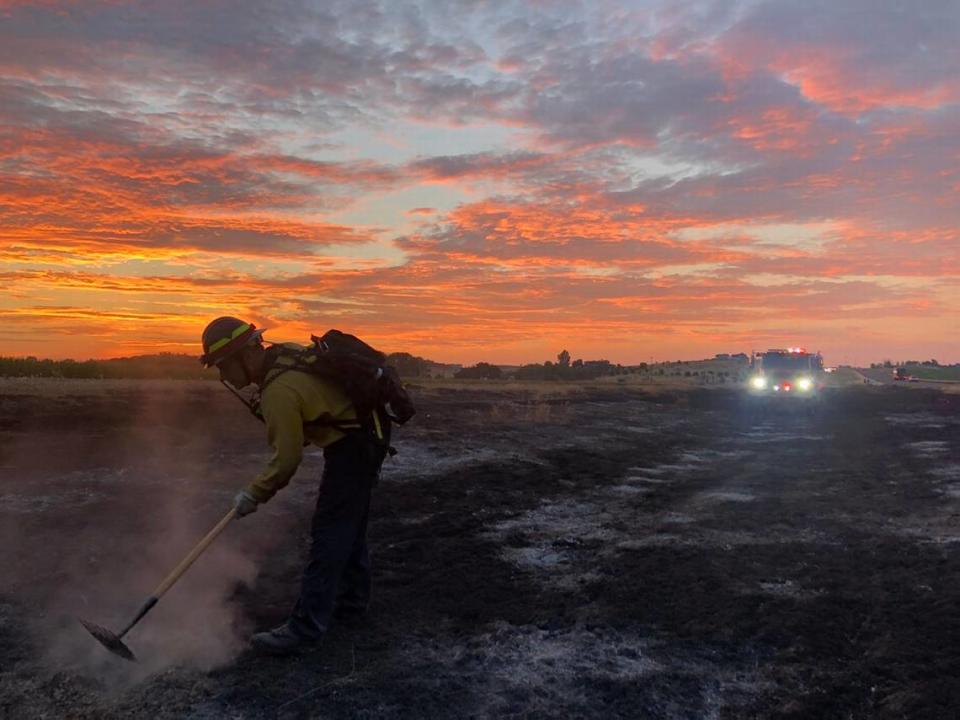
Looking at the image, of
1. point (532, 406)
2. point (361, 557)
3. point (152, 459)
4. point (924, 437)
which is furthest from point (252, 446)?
point (924, 437)

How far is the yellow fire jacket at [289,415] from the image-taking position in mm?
4895

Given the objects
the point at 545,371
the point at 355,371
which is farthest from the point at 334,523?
the point at 545,371

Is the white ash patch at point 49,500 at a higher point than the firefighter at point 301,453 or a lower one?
lower

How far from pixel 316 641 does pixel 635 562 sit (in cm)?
347

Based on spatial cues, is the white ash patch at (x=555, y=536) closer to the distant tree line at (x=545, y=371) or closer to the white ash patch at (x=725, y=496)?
the white ash patch at (x=725, y=496)

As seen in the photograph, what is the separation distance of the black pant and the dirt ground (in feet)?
0.89

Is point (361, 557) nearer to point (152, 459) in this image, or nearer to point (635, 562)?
point (635, 562)

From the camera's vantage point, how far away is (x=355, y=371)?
5.20 metres

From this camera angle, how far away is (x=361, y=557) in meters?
5.75

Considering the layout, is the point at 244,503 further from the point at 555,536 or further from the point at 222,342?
the point at 555,536

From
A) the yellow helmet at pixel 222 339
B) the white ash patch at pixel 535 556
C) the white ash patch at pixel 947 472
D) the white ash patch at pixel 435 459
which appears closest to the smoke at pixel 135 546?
the yellow helmet at pixel 222 339

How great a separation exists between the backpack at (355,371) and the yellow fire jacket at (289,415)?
0.05 m

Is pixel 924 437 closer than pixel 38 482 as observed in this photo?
No

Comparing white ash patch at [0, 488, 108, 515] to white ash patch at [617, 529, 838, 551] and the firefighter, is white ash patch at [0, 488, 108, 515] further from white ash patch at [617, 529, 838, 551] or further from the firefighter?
white ash patch at [617, 529, 838, 551]
